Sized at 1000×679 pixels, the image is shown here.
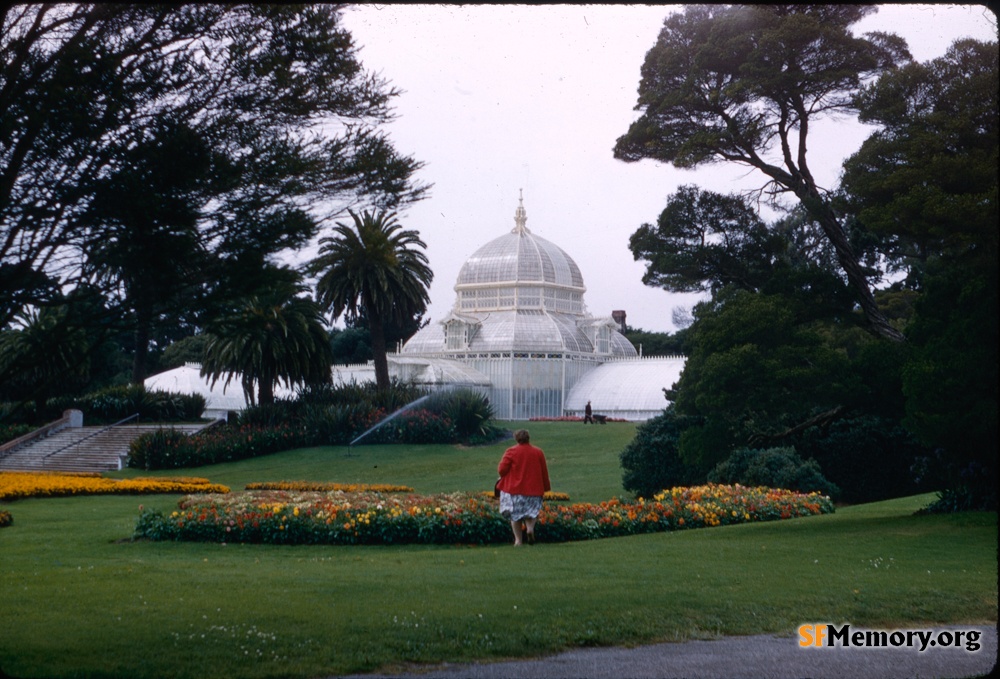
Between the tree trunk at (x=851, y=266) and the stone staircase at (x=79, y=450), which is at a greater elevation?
the tree trunk at (x=851, y=266)

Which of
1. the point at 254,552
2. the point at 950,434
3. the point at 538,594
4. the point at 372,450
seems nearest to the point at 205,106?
the point at 538,594

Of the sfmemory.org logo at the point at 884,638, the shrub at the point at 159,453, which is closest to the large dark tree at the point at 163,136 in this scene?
the sfmemory.org logo at the point at 884,638

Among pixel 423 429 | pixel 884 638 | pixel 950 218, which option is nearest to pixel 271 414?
pixel 423 429

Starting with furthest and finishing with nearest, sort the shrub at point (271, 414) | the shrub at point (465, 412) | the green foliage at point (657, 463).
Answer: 1. the shrub at point (271, 414)
2. the shrub at point (465, 412)
3. the green foliage at point (657, 463)

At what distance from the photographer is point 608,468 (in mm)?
29578

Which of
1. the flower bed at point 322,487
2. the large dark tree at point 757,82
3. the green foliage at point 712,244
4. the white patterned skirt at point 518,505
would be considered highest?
the large dark tree at point 757,82

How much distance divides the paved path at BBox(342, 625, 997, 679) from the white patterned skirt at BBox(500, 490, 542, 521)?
6.04 metres

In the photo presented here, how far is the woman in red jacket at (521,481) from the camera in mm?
13594

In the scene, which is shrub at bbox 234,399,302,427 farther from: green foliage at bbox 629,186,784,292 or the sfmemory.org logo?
the sfmemory.org logo

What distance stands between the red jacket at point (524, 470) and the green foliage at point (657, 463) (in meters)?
10.0

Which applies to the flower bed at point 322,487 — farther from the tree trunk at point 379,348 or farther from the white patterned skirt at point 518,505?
the tree trunk at point 379,348

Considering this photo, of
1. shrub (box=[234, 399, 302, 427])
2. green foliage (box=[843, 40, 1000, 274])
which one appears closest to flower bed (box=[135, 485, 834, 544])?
green foliage (box=[843, 40, 1000, 274])

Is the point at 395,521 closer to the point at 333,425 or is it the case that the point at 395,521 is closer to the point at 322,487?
the point at 322,487

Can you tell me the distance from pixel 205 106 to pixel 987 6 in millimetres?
5516
